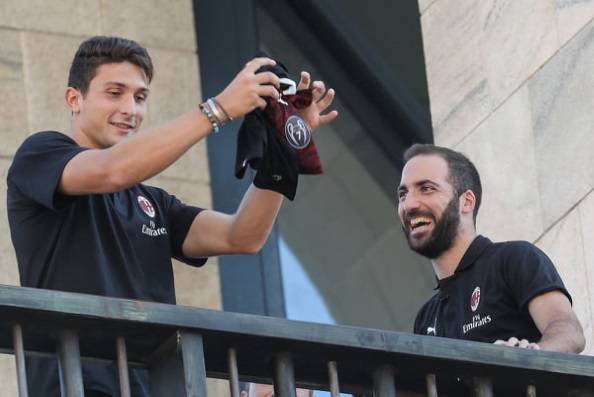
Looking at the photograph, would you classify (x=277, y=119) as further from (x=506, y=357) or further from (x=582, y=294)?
(x=582, y=294)

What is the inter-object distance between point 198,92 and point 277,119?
20.3 ft

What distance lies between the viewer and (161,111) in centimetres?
1259

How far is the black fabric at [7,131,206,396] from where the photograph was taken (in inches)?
261

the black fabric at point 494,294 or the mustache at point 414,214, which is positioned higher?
the mustache at point 414,214

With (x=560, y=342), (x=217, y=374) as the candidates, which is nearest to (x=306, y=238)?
(x=560, y=342)

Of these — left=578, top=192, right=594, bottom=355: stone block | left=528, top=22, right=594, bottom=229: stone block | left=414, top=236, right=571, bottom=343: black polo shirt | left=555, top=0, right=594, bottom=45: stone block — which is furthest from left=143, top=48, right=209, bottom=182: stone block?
left=414, top=236, right=571, bottom=343: black polo shirt

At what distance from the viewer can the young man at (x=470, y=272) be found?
23.7 feet

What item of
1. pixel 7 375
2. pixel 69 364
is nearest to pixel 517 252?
pixel 69 364

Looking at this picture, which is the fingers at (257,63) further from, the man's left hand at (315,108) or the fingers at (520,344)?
the fingers at (520,344)

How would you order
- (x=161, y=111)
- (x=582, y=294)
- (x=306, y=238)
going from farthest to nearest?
1. (x=306, y=238)
2. (x=161, y=111)
3. (x=582, y=294)

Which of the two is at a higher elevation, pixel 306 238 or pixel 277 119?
pixel 306 238

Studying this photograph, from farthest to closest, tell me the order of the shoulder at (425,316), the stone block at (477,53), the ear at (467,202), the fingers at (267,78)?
the stone block at (477,53) < the ear at (467,202) < the shoulder at (425,316) < the fingers at (267,78)

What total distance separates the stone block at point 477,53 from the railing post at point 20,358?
14.4ft

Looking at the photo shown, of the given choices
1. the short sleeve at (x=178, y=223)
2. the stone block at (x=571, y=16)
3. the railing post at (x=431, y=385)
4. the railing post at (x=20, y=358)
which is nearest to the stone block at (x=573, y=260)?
the stone block at (x=571, y=16)
